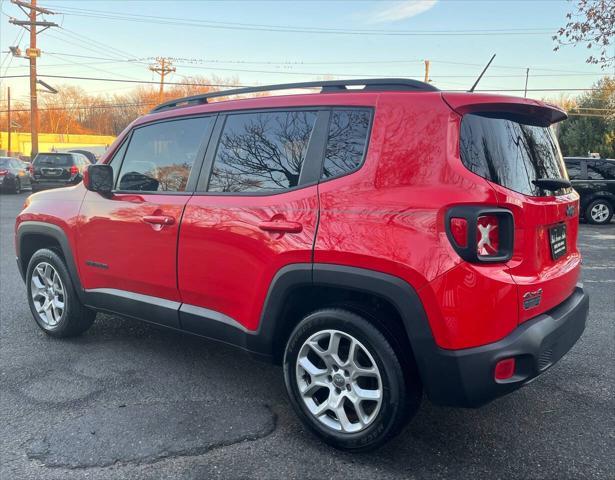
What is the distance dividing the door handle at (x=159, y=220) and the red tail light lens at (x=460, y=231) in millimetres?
1797

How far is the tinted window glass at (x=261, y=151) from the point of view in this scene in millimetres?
2826

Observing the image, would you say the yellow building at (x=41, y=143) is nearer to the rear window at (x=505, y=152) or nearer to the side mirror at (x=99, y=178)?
the side mirror at (x=99, y=178)

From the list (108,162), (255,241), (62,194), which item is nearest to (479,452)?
(255,241)

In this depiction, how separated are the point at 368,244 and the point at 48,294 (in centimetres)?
315

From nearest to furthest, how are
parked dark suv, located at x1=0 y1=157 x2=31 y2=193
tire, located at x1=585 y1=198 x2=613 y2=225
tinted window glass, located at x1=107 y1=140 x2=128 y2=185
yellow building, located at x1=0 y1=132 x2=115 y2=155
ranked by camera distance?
tinted window glass, located at x1=107 y1=140 x2=128 y2=185 < tire, located at x1=585 y1=198 x2=613 y2=225 < parked dark suv, located at x1=0 y1=157 x2=31 y2=193 < yellow building, located at x1=0 y1=132 x2=115 y2=155

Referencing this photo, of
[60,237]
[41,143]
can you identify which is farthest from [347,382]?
[41,143]

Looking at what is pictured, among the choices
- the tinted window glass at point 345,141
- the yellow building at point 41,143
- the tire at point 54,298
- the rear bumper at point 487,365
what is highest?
the yellow building at point 41,143

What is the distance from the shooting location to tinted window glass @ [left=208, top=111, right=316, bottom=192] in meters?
2.83

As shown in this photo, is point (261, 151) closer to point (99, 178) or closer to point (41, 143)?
point (99, 178)

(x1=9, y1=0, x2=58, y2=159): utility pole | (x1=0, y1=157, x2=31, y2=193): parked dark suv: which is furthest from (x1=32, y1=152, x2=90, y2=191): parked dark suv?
(x1=9, y1=0, x2=58, y2=159): utility pole

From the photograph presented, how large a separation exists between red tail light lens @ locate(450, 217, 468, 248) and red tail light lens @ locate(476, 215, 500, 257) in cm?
5

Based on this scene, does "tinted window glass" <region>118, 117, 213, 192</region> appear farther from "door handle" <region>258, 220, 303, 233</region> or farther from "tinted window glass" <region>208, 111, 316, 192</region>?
"door handle" <region>258, 220, 303, 233</region>

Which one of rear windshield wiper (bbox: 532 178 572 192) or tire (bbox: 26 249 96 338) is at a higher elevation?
rear windshield wiper (bbox: 532 178 572 192)

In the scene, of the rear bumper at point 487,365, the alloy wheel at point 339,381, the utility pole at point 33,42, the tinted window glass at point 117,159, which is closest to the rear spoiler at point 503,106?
the rear bumper at point 487,365
